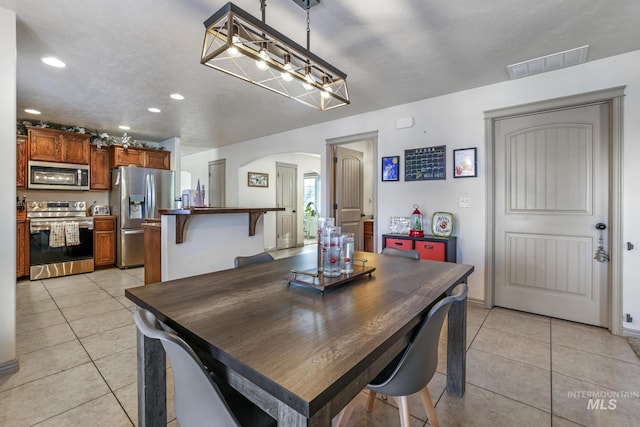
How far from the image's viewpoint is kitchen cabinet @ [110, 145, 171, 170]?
17.8ft

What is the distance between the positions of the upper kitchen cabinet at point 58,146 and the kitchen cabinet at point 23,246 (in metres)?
1.03

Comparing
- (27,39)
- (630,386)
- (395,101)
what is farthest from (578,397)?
(27,39)

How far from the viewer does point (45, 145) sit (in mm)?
4719

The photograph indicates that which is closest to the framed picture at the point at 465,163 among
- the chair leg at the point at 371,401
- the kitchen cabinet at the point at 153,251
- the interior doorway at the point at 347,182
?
the interior doorway at the point at 347,182

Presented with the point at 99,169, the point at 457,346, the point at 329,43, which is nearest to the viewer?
the point at 457,346

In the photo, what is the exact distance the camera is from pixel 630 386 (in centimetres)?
194

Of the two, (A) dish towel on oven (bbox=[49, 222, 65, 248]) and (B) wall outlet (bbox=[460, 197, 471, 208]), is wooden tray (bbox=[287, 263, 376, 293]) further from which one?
(A) dish towel on oven (bbox=[49, 222, 65, 248])

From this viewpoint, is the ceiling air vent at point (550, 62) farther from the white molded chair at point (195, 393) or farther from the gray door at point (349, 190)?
the white molded chair at point (195, 393)

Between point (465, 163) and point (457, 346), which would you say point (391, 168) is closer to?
point (465, 163)

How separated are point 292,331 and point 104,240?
5707 millimetres

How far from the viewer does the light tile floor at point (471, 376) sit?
1.69 meters

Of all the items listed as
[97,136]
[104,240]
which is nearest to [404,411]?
[104,240]

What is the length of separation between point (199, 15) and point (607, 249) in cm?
400

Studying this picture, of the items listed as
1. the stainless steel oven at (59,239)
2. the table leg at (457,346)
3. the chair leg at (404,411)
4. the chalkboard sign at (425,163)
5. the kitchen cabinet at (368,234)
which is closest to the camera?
the chair leg at (404,411)
